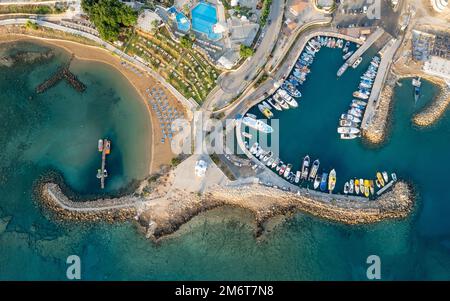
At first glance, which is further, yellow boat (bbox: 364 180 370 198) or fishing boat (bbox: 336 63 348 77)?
fishing boat (bbox: 336 63 348 77)

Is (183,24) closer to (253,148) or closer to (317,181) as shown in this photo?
(253,148)

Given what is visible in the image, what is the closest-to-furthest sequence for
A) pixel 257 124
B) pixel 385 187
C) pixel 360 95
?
pixel 385 187 → pixel 257 124 → pixel 360 95

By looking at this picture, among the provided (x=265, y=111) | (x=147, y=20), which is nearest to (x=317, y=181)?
(x=265, y=111)

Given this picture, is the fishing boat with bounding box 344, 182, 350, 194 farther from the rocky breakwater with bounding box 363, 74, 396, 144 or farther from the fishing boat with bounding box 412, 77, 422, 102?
the fishing boat with bounding box 412, 77, 422, 102

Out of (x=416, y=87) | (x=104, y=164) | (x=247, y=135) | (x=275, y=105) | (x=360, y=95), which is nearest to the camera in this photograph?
(x=104, y=164)

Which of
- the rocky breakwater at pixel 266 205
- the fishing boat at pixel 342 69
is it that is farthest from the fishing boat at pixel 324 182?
the fishing boat at pixel 342 69

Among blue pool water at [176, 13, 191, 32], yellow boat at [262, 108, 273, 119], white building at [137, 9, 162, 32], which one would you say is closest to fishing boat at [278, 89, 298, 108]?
yellow boat at [262, 108, 273, 119]
